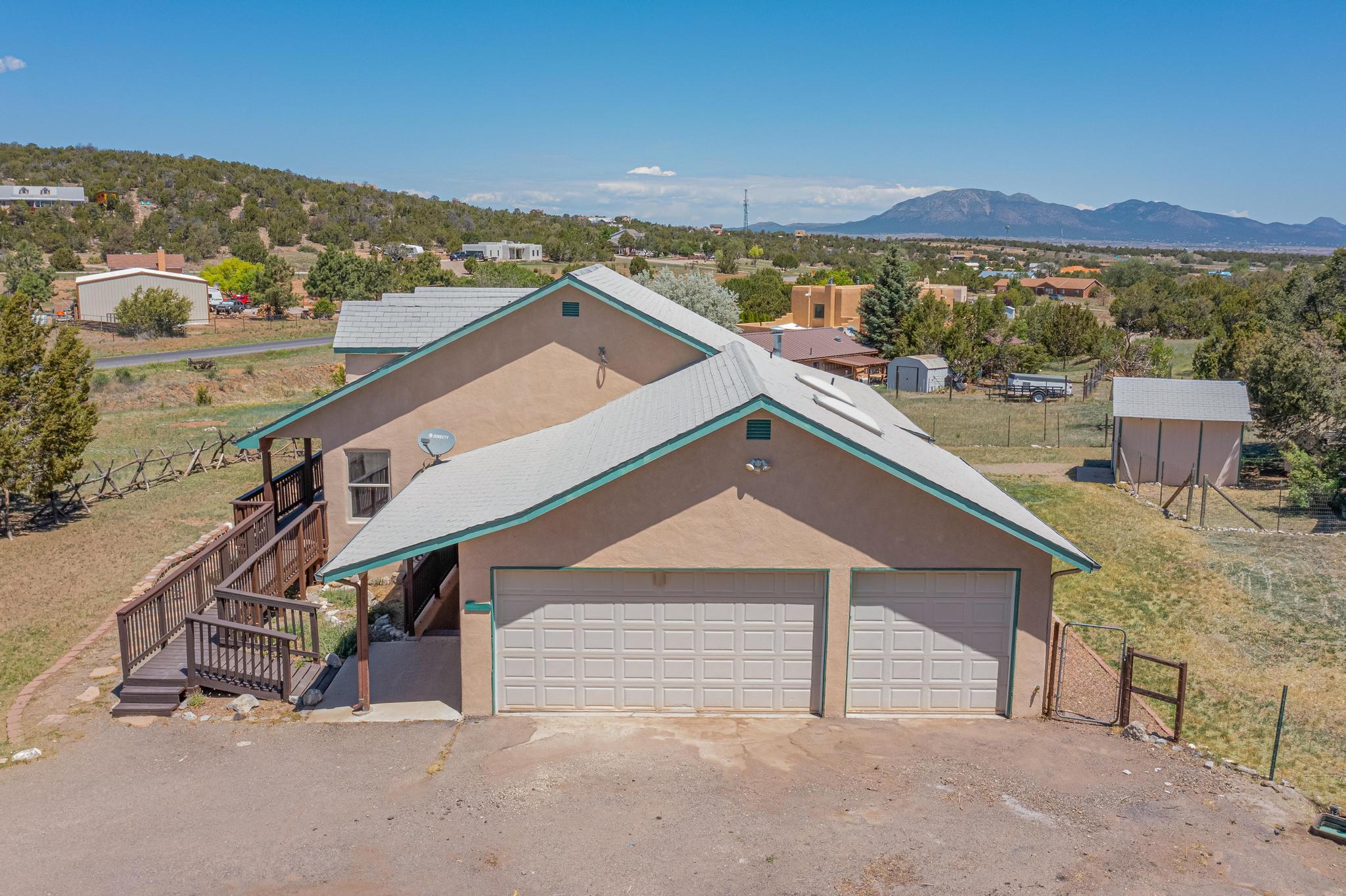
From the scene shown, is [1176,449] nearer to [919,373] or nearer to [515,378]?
[515,378]

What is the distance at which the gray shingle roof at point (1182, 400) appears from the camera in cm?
2956

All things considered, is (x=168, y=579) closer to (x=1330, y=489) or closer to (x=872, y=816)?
(x=872, y=816)

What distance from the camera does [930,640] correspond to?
12961 mm

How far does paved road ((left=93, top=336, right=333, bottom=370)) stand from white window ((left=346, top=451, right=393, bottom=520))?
3590 cm

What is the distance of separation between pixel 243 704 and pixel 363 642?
192 centimetres

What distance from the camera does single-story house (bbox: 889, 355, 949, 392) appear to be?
2130 inches

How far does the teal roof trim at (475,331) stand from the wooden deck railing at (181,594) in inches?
62.7

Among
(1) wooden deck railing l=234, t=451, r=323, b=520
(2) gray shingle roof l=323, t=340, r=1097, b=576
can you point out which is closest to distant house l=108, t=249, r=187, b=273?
(1) wooden deck railing l=234, t=451, r=323, b=520

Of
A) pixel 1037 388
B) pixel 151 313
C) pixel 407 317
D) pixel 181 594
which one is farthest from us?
pixel 151 313

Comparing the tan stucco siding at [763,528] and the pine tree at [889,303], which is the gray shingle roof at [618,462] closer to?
the tan stucco siding at [763,528]

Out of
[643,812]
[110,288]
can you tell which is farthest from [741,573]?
[110,288]

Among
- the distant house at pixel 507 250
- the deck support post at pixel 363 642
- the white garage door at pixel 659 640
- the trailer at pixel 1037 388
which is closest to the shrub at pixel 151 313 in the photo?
the distant house at pixel 507 250

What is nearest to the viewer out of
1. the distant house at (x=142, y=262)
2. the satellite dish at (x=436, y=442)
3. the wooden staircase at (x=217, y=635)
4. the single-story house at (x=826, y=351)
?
the wooden staircase at (x=217, y=635)

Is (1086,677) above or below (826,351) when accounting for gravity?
below
